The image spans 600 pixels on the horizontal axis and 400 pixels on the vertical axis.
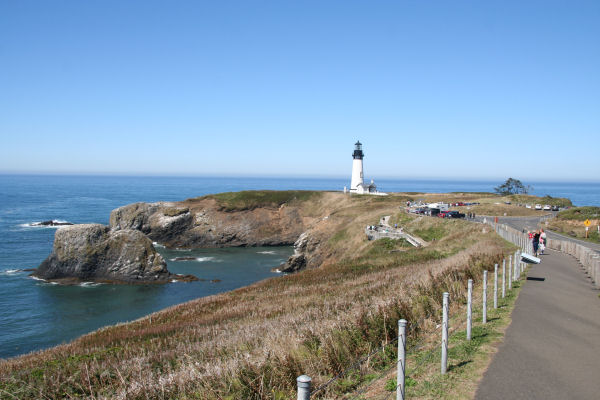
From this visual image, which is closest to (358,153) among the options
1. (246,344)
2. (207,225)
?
(207,225)

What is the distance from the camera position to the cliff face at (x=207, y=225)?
68.4m

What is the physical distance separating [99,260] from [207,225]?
28.6 m

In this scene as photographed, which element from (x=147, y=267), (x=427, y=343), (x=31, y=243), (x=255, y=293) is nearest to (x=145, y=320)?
(x=255, y=293)

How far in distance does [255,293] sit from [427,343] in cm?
1645

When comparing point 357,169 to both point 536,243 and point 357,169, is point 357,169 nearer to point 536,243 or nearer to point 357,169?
point 357,169

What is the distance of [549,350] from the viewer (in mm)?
8758

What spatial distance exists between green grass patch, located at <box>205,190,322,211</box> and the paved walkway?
61.9 meters

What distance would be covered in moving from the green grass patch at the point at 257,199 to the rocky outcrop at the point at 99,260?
1223 inches

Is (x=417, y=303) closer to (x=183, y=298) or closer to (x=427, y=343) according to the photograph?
(x=427, y=343)

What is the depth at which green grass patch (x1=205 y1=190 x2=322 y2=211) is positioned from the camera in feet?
244

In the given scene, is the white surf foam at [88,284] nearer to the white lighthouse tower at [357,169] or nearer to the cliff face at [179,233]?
the cliff face at [179,233]

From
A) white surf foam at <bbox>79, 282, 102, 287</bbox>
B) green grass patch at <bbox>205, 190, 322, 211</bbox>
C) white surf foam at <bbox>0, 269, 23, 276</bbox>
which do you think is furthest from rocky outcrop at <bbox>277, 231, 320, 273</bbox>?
white surf foam at <bbox>0, 269, 23, 276</bbox>

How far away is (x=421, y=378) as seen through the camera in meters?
7.24

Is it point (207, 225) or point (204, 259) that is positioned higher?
point (207, 225)
